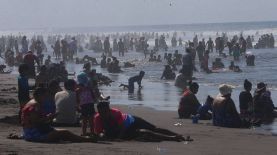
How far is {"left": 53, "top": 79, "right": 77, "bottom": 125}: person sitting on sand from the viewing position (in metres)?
11.6

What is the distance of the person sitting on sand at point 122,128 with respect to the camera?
1011 cm

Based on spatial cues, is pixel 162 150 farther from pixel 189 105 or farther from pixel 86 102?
pixel 189 105

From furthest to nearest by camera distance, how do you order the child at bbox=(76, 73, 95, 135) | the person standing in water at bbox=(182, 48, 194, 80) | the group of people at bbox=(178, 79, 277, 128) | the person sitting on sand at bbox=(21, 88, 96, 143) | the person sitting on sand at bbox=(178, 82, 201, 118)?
the person standing in water at bbox=(182, 48, 194, 80) < the person sitting on sand at bbox=(178, 82, 201, 118) < the group of people at bbox=(178, 79, 277, 128) < the child at bbox=(76, 73, 95, 135) < the person sitting on sand at bbox=(21, 88, 96, 143)

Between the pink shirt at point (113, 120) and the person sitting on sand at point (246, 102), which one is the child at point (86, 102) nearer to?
the pink shirt at point (113, 120)

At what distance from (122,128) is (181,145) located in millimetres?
997

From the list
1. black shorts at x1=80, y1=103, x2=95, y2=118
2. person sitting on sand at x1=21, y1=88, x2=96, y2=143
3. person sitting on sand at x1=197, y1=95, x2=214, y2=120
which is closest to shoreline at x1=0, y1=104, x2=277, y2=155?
person sitting on sand at x1=21, y1=88, x2=96, y2=143

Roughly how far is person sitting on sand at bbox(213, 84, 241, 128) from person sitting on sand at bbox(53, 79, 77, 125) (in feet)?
9.76

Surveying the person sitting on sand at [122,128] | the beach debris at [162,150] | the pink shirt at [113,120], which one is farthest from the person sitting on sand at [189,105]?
the beach debris at [162,150]

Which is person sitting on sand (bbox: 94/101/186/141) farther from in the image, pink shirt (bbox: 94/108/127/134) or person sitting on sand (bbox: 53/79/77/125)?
person sitting on sand (bbox: 53/79/77/125)

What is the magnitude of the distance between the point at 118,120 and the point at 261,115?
5063 millimetres

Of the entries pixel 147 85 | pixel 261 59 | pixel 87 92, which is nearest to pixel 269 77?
pixel 147 85

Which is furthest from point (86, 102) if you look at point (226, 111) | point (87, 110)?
point (226, 111)

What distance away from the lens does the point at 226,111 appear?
1274 cm

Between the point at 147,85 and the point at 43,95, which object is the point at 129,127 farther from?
the point at 147,85
